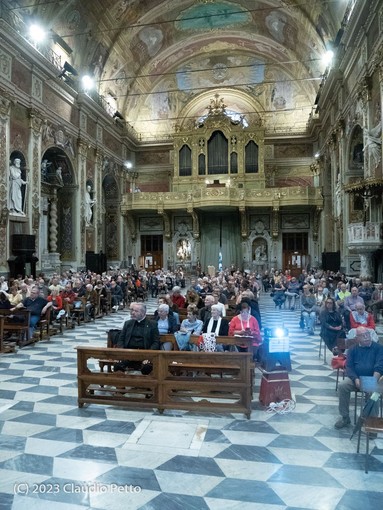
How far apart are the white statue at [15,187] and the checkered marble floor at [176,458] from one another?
12.0m

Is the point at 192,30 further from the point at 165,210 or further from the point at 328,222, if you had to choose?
the point at 328,222

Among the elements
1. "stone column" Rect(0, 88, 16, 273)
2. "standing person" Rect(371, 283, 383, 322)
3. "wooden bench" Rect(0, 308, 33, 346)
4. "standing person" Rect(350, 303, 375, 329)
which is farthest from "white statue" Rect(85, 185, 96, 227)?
"standing person" Rect(350, 303, 375, 329)

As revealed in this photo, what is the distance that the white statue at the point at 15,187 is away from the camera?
1647 cm

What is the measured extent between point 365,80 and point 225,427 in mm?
14494

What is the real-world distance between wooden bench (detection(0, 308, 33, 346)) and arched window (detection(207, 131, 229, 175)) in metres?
22.1

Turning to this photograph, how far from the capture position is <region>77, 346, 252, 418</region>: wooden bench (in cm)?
509

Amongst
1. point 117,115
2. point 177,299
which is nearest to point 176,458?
point 177,299

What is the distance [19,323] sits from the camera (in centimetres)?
896

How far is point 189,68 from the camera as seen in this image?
101 ft

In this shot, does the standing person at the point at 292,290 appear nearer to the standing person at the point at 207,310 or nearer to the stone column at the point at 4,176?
the standing person at the point at 207,310

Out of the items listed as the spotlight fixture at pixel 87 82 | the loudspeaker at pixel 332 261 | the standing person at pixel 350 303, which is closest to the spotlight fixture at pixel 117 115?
the spotlight fixture at pixel 87 82

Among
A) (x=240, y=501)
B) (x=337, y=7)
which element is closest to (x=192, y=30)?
(x=337, y=7)

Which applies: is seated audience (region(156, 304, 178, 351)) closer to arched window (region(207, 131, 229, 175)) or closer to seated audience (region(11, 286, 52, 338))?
seated audience (region(11, 286, 52, 338))

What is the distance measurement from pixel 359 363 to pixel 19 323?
691 cm
